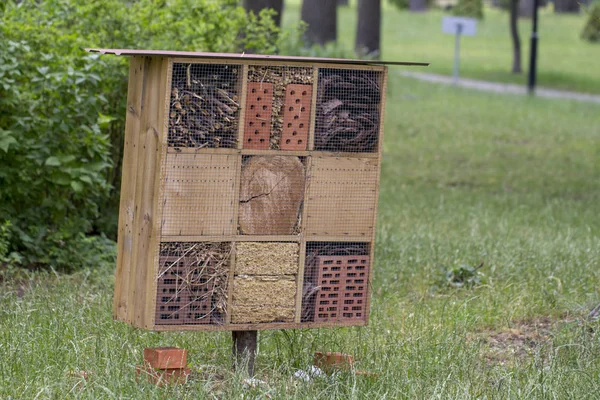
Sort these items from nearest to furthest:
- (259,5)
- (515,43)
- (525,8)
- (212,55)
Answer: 1. (212,55)
2. (259,5)
3. (515,43)
4. (525,8)

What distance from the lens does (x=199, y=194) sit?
4.16 metres

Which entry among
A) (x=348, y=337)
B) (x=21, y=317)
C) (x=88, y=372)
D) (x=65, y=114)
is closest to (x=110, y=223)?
(x=65, y=114)

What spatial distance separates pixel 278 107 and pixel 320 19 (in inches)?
697

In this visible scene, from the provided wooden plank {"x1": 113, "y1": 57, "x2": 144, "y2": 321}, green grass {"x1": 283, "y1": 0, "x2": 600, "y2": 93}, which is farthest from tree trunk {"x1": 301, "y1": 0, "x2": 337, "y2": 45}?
wooden plank {"x1": 113, "y1": 57, "x2": 144, "y2": 321}

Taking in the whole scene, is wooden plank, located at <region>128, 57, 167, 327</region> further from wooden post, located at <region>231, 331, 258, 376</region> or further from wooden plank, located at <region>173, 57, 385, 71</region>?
wooden post, located at <region>231, 331, 258, 376</region>

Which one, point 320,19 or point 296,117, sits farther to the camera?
point 320,19

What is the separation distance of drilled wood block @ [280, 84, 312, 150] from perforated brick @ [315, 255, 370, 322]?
1.67 feet

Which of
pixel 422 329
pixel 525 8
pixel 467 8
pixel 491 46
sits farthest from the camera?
pixel 525 8

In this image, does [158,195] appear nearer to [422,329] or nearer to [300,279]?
[300,279]

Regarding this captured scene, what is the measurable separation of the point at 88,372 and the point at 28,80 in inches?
151

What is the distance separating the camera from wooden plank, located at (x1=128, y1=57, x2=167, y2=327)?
13.4 feet

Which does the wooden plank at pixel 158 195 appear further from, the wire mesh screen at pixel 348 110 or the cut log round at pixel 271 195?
the wire mesh screen at pixel 348 110

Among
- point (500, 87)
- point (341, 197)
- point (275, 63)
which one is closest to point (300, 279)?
point (341, 197)

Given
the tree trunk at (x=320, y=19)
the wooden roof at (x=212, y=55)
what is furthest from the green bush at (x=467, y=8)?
the wooden roof at (x=212, y=55)
